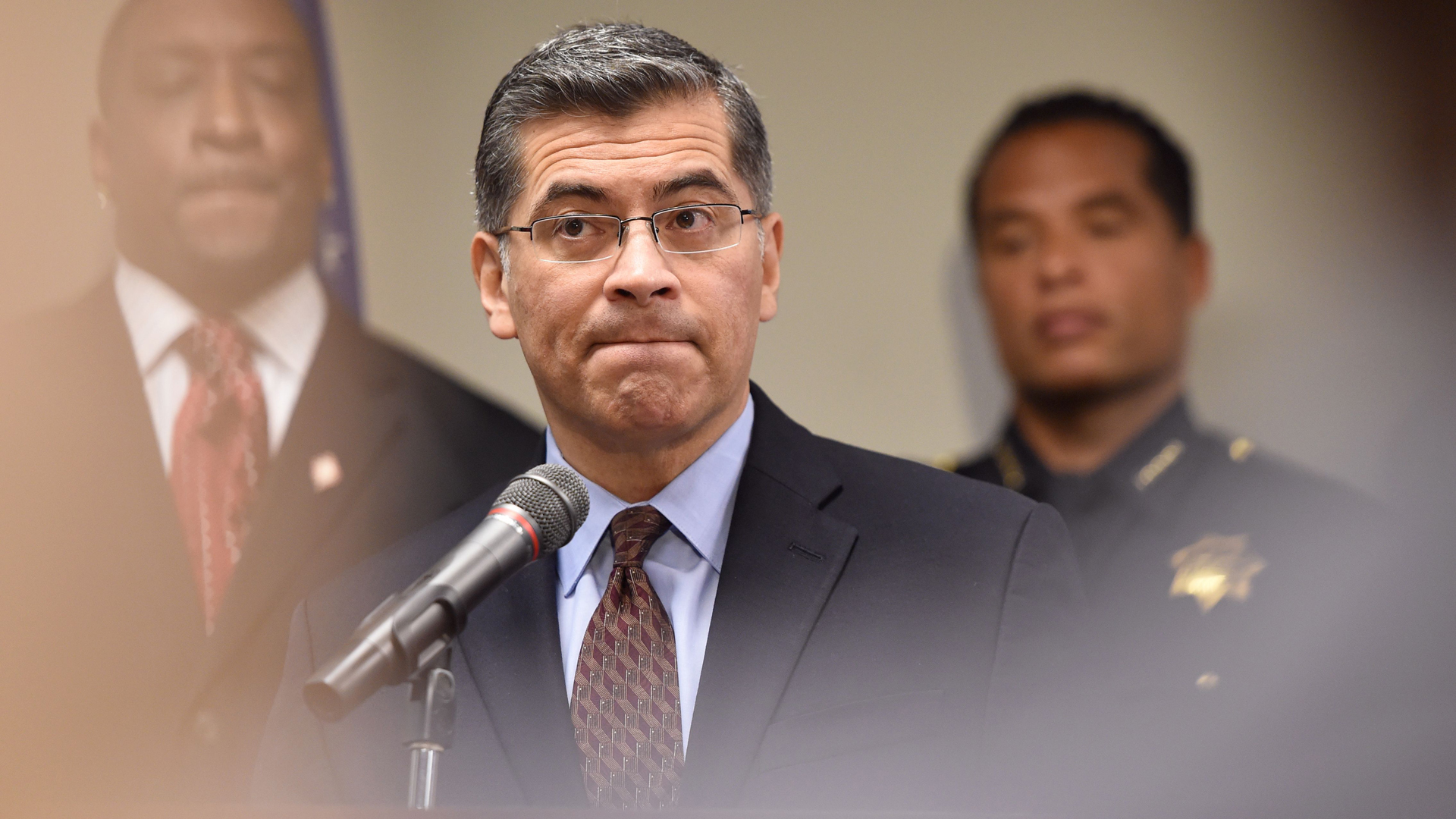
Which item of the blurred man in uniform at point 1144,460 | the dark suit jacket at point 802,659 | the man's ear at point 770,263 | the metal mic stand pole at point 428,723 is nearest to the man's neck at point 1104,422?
the blurred man in uniform at point 1144,460

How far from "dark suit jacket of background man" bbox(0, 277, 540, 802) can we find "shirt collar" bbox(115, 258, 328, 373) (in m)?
0.03

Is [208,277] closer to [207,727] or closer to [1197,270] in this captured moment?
[207,727]

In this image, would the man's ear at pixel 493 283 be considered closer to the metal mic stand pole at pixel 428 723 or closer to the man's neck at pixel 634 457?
the man's neck at pixel 634 457

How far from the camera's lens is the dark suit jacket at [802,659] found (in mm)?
1460

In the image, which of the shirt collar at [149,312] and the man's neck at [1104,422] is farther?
the man's neck at [1104,422]

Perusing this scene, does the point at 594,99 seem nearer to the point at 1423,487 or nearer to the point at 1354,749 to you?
the point at 1354,749

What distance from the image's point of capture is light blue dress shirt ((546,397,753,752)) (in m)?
1.59

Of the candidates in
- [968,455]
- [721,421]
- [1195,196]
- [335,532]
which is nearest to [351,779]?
[721,421]

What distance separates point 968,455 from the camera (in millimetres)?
2756

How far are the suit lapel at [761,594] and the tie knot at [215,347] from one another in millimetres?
1096

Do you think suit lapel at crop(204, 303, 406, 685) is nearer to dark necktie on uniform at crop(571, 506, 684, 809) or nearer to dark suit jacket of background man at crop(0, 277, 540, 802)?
dark suit jacket of background man at crop(0, 277, 540, 802)

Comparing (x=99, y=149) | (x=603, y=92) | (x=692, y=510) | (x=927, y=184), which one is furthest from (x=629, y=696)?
(x=927, y=184)

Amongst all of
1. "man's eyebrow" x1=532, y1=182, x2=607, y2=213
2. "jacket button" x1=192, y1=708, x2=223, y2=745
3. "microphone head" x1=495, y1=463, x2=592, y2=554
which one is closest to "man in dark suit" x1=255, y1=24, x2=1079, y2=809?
"man's eyebrow" x1=532, y1=182, x2=607, y2=213

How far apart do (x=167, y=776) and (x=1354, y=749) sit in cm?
181
